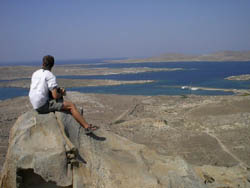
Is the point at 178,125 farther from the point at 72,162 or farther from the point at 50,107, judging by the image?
the point at 72,162

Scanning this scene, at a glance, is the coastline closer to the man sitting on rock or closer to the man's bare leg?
the man's bare leg

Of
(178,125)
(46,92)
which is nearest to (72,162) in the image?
(46,92)

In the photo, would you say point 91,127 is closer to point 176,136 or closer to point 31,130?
point 31,130

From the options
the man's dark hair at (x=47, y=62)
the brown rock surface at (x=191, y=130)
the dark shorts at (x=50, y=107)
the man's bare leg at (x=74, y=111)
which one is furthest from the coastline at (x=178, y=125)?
A: the man's dark hair at (x=47, y=62)

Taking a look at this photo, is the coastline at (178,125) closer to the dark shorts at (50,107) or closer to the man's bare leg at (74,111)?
the man's bare leg at (74,111)

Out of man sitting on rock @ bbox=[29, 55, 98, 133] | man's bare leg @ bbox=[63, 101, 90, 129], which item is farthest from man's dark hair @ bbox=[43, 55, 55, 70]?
man's bare leg @ bbox=[63, 101, 90, 129]

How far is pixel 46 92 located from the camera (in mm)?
6254

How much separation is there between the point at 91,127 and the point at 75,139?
0.61 meters

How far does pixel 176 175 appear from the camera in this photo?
24.3 ft

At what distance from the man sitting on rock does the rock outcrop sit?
200mm

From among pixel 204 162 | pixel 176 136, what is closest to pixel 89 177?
pixel 204 162

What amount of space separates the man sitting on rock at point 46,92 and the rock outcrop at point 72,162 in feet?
0.66

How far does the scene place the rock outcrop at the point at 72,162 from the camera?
18.8 ft

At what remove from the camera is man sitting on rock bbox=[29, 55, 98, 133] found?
20.2ft
